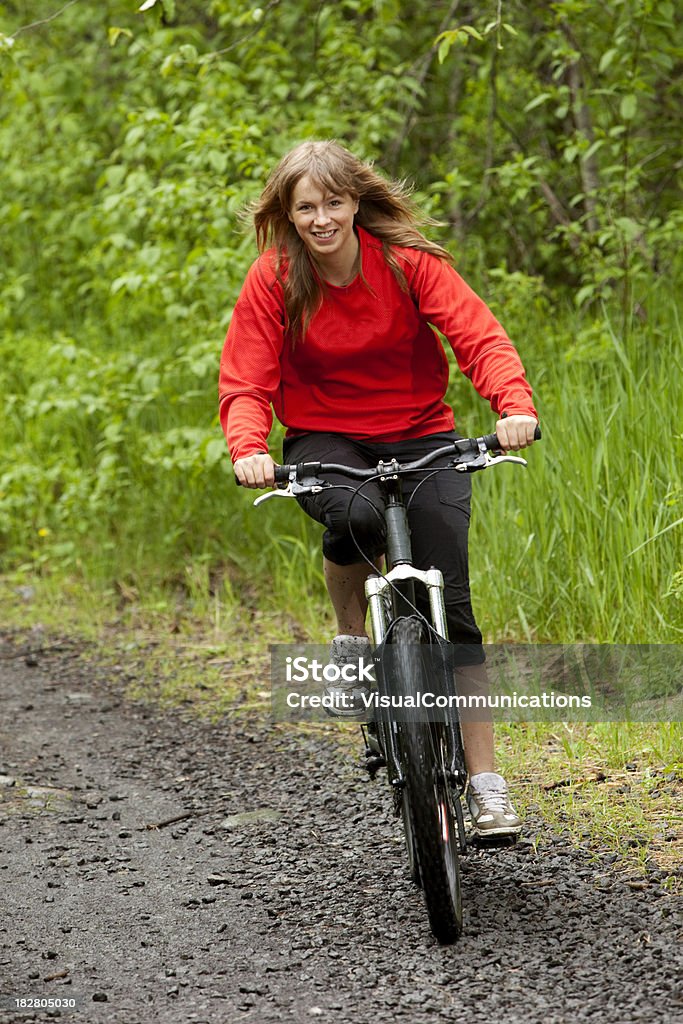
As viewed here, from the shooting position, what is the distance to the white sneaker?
11.3ft

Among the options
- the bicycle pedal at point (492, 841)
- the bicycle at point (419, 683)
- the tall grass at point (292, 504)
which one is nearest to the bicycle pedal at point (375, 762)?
the bicycle at point (419, 683)

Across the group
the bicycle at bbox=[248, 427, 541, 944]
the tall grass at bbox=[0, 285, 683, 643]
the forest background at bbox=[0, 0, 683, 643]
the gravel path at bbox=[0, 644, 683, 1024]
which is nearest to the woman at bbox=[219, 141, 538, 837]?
the bicycle at bbox=[248, 427, 541, 944]

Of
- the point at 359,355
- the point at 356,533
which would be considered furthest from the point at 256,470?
the point at 359,355

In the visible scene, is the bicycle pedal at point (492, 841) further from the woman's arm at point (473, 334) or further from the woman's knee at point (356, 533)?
the woman's arm at point (473, 334)

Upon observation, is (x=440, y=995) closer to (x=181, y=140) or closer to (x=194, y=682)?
(x=194, y=682)

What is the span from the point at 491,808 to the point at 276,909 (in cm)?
64

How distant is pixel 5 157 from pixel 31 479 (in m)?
3.21

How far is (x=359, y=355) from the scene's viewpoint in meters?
3.60

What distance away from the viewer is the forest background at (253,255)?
5.22 meters

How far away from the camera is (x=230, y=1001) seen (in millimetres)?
2914

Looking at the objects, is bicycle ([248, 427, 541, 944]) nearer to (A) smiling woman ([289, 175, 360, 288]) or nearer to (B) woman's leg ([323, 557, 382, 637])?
(B) woman's leg ([323, 557, 382, 637])

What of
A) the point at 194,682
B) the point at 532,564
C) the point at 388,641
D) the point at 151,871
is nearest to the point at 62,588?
the point at 194,682

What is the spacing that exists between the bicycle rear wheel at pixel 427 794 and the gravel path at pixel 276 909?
15cm

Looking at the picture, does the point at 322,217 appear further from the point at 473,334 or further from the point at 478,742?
the point at 478,742
